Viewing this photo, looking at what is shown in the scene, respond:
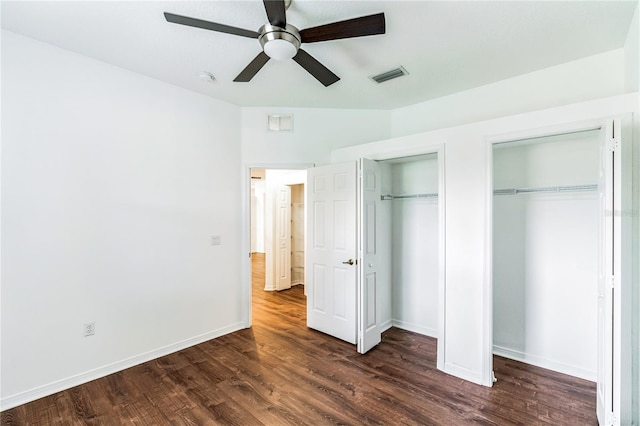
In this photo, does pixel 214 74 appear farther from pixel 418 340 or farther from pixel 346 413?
pixel 418 340

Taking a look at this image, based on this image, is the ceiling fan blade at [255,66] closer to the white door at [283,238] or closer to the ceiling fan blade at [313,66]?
the ceiling fan blade at [313,66]

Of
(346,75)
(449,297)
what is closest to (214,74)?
(346,75)

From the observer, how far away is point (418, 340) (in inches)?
139

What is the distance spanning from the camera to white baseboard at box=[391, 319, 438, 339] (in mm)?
3621

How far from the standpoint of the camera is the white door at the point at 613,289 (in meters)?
1.82

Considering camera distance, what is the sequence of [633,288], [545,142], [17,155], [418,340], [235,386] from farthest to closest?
1. [418,340]
2. [545,142]
3. [235,386]
4. [17,155]
5. [633,288]

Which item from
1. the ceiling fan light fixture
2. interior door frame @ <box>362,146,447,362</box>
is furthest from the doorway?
the ceiling fan light fixture

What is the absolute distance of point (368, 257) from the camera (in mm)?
3273

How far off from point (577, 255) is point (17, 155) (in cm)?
494

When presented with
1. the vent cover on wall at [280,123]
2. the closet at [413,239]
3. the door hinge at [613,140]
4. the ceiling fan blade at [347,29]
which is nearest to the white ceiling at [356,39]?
the ceiling fan blade at [347,29]

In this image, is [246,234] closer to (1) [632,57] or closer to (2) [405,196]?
(2) [405,196]

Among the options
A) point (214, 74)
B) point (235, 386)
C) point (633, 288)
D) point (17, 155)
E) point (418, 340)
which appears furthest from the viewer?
point (418, 340)

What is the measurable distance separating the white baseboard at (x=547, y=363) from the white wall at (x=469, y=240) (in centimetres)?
69

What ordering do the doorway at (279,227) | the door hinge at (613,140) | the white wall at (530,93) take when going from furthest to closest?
the doorway at (279,227) → the white wall at (530,93) → the door hinge at (613,140)
